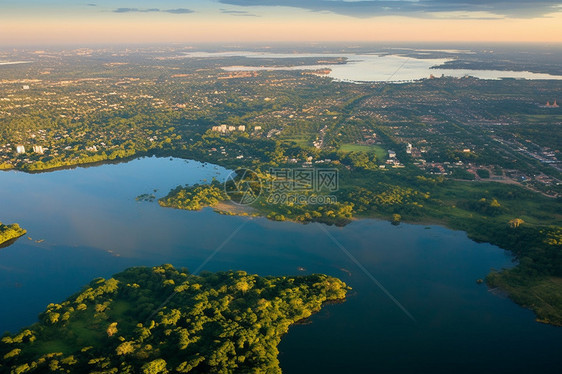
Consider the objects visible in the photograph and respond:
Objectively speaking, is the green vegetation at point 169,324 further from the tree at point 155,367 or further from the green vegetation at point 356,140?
the green vegetation at point 356,140

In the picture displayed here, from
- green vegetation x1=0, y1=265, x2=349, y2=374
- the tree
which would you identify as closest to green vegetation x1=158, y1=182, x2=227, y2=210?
green vegetation x1=0, y1=265, x2=349, y2=374

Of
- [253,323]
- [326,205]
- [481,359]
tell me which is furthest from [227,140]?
[481,359]

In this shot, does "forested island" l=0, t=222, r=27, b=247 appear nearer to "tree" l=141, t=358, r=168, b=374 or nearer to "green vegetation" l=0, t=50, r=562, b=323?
"green vegetation" l=0, t=50, r=562, b=323

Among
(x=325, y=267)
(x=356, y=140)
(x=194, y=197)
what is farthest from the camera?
(x=356, y=140)

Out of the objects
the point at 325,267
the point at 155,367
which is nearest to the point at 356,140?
the point at 325,267

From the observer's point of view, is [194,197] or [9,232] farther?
[194,197]

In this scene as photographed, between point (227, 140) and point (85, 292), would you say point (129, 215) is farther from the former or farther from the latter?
point (227, 140)

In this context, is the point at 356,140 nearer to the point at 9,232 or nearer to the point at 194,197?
the point at 194,197

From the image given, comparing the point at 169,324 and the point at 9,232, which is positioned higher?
the point at 169,324
